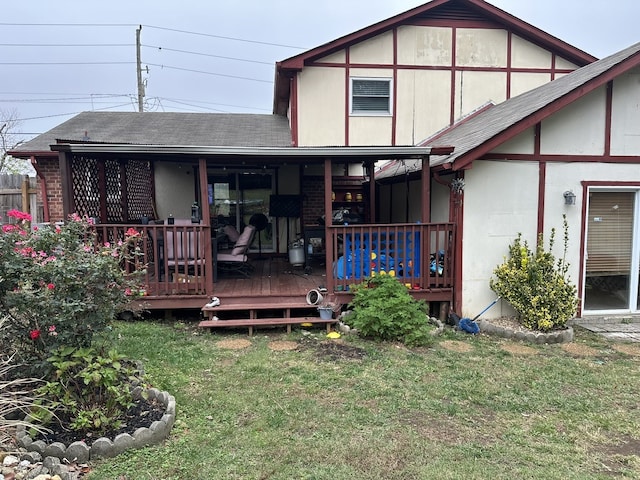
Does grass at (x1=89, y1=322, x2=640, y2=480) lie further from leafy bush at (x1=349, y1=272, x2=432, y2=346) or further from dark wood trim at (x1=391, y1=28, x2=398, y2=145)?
dark wood trim at (x1=391, y1=28, x2=398, y2=145)

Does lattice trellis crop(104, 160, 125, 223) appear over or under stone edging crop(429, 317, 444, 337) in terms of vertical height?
over

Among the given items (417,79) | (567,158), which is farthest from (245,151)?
(417,79)

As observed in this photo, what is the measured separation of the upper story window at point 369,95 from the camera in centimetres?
957

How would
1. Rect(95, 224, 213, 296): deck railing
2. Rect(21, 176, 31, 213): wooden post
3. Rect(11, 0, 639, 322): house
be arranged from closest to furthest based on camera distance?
Rect(95, 224, 213, 296): deck railing < Rect(11, 0, 639, 322): house < Rect(21, 176, 31, 213): wooden post

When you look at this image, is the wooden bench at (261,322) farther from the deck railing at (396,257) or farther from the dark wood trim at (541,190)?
the dark wood trim at (541,190)

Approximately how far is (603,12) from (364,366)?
63.3ft

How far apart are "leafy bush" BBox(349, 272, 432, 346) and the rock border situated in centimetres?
290

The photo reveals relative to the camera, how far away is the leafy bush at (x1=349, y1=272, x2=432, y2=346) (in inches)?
216

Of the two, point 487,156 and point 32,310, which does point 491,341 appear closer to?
point 487,156

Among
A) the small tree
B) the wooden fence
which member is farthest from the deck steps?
the small tree

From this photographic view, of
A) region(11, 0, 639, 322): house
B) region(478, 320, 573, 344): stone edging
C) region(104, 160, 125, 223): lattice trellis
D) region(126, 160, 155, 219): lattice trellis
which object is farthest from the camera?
region(126, 160, 155, 219): lattice trellis

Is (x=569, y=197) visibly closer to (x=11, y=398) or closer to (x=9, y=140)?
(x=11, y=398)

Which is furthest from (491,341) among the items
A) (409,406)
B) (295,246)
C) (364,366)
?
(295,246)

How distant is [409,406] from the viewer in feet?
12.6
